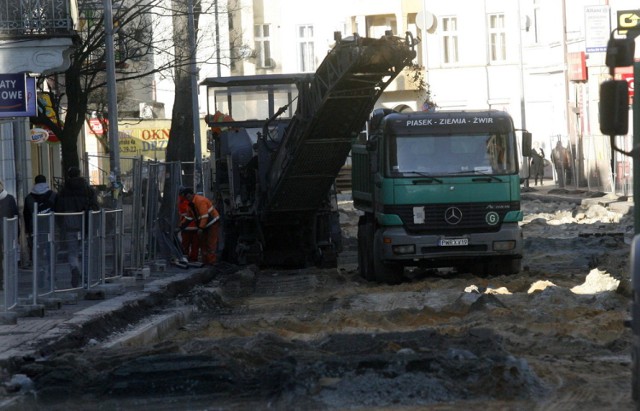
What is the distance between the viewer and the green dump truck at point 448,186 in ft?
67.5

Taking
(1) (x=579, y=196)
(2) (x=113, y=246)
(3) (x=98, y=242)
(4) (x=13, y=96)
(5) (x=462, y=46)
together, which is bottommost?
(1) (x=579, y=196)

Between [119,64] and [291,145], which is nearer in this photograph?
[291,145]

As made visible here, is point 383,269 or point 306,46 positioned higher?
point 306,46

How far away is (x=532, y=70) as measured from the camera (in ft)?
199

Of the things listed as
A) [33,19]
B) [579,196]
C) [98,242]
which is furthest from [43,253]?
[579,196]

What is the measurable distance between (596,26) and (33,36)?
70.9 ft

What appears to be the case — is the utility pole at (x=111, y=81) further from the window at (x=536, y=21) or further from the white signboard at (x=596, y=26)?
the window at (x=536, y=21)

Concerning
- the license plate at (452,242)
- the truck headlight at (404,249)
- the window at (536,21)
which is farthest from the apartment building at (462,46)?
the truck headlight at (404,249)

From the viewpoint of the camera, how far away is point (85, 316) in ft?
49.6

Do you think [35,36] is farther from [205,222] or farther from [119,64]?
[119,64]

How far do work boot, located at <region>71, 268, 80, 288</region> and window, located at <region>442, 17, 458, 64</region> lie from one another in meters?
48.8

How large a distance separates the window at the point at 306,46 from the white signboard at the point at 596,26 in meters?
26.7

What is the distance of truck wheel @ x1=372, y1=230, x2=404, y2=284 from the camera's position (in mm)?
21219

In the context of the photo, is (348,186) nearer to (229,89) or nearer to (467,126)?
(229,89)
